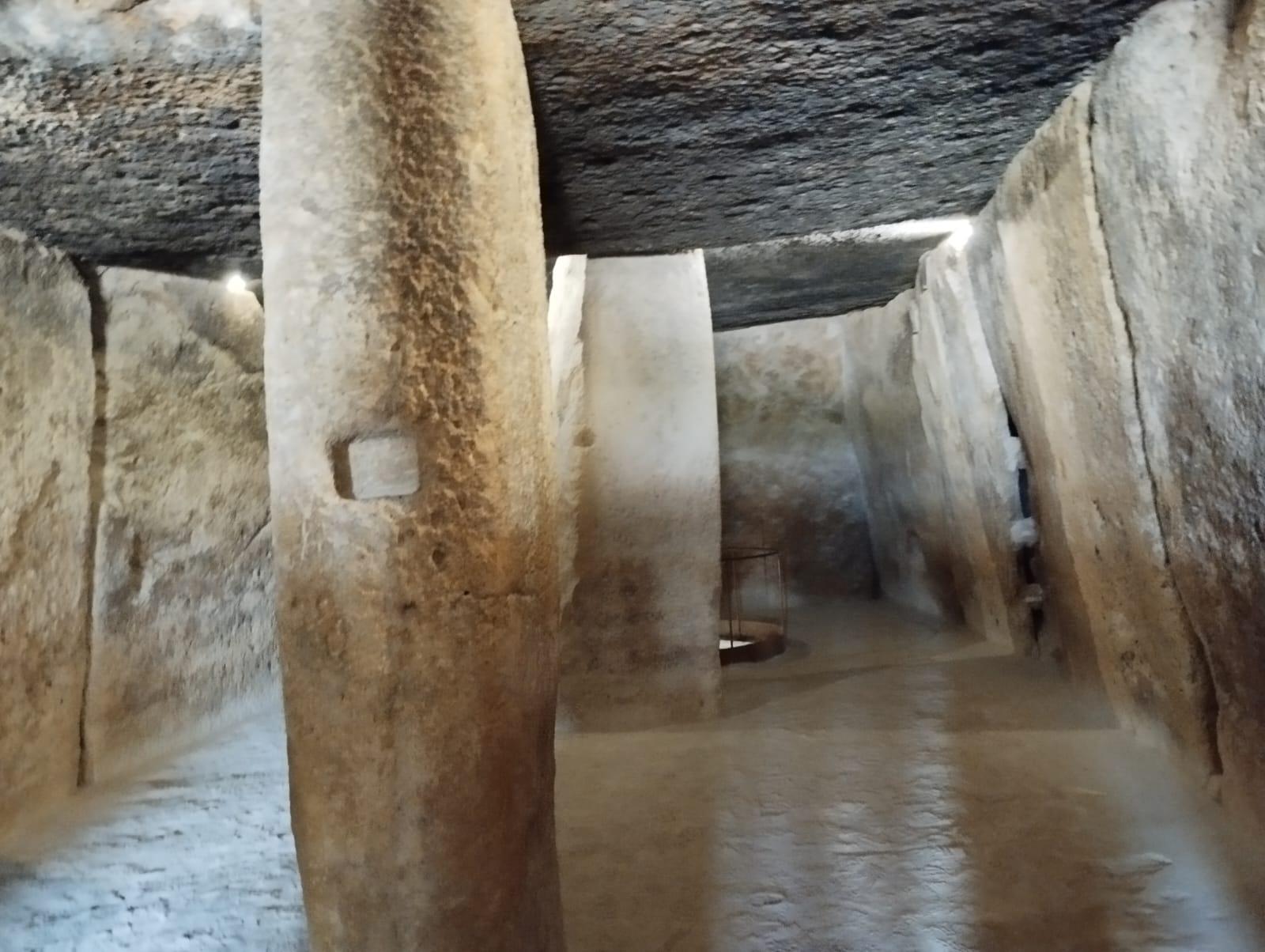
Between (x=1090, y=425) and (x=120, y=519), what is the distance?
3002 mm

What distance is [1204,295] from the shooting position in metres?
1.65

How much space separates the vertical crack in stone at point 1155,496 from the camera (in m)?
1.96

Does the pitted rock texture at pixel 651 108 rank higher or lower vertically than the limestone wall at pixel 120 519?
higher

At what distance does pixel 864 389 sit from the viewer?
5.73 metres

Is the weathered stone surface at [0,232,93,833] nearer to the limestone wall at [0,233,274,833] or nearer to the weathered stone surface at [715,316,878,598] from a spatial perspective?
the limestone wall at [0,233,274,833]

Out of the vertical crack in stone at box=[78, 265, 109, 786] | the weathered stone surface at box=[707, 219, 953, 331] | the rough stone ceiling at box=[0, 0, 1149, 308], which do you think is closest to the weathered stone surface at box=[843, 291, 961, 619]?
the weathered stone surface at box=[707, 219, 953, 331]

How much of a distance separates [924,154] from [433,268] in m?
1.56

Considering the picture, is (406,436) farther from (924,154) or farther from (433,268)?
(924,154)

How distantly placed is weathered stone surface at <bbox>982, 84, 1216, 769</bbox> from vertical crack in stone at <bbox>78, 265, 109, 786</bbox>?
9.34ft

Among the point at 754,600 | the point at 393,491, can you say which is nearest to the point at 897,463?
the point at 754,600

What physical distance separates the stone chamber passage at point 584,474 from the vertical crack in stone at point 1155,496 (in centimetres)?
2

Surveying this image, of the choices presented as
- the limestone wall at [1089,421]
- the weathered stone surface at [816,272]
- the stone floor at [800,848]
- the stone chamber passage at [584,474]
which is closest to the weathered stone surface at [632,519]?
the stone chamber passage at [584,474]

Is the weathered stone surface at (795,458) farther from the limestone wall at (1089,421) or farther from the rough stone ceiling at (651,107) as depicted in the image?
the rough stone ceiling at (651,107)

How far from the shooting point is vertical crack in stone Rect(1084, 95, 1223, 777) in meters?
1.96
